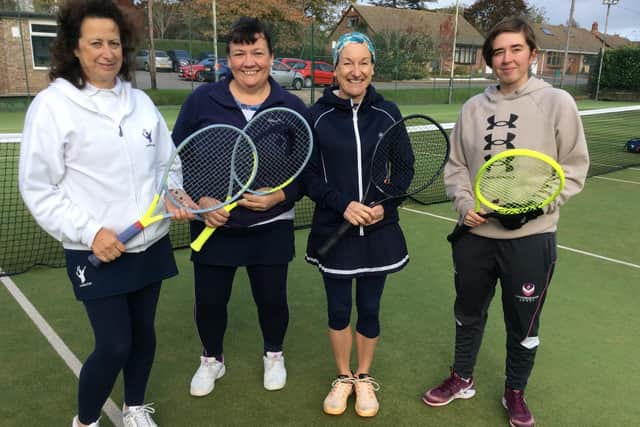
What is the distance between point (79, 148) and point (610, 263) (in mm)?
4853

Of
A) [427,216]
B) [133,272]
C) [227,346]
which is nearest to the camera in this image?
[133,272]

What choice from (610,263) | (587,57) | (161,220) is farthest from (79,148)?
(587,57)

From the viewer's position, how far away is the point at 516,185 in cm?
258

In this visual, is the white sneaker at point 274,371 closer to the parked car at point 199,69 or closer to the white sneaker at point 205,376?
the white sneaker at point 205,376

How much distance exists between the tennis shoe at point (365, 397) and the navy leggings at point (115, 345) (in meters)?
1.10

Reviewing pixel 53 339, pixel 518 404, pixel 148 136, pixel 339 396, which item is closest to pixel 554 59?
pixel 518 404

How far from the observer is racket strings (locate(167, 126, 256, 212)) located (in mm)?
2648

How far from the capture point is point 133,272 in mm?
2342

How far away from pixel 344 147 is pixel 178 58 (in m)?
24.1

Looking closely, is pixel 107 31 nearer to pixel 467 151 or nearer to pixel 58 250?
pixel 467 151

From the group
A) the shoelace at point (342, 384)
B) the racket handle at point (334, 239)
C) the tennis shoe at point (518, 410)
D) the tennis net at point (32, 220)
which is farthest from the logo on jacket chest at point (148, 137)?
the tennis net at point (32, 220)

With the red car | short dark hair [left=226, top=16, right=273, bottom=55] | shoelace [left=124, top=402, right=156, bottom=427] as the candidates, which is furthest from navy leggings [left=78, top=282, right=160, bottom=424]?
the red car

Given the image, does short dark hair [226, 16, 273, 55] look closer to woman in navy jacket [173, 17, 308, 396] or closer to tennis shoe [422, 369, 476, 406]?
woman in navy jacket [173, 17, 308, 396]

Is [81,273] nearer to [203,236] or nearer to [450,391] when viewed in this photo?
[203,236]
